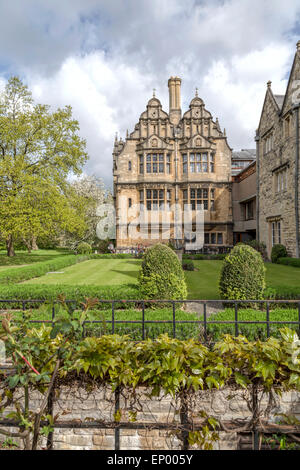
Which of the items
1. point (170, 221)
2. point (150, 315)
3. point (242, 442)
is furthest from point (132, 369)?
point (170, 221)

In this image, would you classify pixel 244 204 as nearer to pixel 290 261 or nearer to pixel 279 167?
pixel 279 167

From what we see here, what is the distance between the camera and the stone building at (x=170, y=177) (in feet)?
108

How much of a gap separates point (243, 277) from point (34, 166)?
1991 centimetres

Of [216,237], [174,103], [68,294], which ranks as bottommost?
[68,294]

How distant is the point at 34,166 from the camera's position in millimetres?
22844

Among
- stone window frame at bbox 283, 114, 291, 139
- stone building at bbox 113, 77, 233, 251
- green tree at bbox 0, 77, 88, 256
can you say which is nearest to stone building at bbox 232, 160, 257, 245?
stone building at bbox 113, 77, 233, 251

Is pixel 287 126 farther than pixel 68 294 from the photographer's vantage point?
Yes

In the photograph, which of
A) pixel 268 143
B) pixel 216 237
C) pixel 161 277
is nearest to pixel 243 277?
pixel 161 277

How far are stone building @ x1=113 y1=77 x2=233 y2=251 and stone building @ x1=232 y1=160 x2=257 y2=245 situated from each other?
0.92 m

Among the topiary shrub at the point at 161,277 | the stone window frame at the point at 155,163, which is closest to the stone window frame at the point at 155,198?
the stone window frame at the point at 155,163

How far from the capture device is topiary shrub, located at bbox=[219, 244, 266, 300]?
861 centimetres
